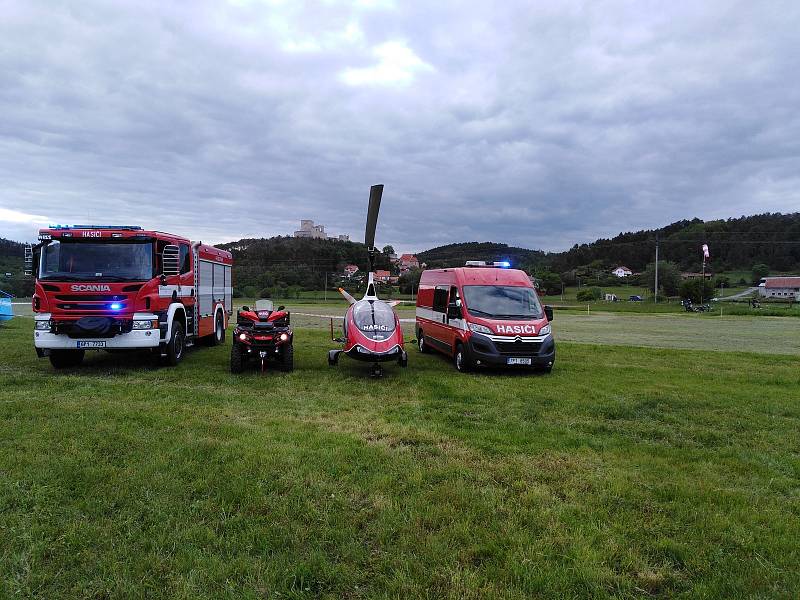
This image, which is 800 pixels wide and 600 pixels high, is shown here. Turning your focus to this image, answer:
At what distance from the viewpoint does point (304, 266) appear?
70938 millimetres

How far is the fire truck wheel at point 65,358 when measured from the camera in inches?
399

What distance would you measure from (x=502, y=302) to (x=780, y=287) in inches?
3335

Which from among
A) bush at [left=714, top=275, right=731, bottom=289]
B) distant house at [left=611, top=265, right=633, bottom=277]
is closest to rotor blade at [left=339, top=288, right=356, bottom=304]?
bush at [left=714, top=275, right=731, bottom=289]

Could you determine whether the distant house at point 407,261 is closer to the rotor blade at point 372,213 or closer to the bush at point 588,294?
the bush at point 588,294

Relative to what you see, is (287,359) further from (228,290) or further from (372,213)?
(228,290)

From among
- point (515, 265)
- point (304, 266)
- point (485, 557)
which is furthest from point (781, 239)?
point (485, 557)

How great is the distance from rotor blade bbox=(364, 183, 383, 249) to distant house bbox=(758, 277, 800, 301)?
80.6m

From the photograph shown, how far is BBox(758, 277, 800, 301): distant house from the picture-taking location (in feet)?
244

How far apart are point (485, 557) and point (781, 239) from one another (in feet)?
302

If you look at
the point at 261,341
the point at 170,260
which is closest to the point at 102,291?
the point at 170,260

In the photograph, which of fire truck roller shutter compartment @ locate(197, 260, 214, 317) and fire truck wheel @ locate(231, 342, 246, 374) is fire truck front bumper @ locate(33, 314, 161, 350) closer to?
fire truck wheel @ locate(231, 342, 246, 374)

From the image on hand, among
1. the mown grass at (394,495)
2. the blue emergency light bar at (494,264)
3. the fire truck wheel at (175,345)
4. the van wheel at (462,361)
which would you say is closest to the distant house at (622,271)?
the blue emergency light bar at (494,264)

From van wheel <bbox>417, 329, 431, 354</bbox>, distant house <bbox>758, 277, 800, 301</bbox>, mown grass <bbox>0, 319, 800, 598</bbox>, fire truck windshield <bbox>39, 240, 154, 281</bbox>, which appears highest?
distant house <bbox>758, 277, 800, 301</bbox>

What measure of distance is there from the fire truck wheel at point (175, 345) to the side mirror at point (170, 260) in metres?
1.17
